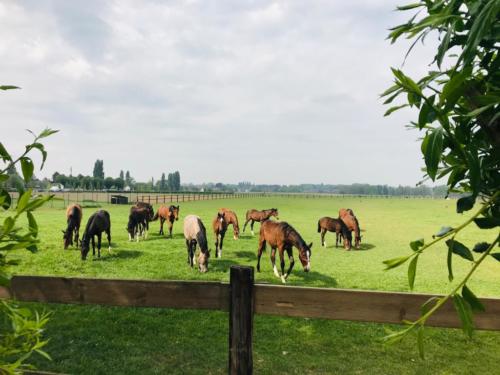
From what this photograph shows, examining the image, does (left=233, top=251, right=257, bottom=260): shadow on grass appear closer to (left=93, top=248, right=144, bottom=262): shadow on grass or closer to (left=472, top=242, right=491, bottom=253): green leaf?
(left=93, top=248, right=144, bottom=262): shadow on grass

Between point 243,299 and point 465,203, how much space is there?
6.68 feet

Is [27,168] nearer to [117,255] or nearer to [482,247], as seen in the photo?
[482,247]

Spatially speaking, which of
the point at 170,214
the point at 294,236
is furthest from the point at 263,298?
the point at 170,214

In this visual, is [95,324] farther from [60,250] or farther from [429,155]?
[60,250]

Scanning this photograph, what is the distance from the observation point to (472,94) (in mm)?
791

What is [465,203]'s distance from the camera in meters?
0.84

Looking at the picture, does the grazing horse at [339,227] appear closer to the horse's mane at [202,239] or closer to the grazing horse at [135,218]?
the horse's mane at [202,239]

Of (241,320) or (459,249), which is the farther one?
(241,320)

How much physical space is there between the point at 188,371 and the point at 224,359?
2.09 feet

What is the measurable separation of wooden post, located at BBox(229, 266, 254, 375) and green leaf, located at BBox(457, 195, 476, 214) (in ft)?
6.29

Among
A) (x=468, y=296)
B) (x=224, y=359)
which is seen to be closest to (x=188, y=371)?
(x=224, y=359)

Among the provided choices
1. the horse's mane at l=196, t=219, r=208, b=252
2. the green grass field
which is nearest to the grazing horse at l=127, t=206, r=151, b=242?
the horse's mane at l=196, t=219, r=208, b=252

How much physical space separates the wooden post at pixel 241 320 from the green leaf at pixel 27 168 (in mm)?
1700

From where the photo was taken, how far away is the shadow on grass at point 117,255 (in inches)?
466
